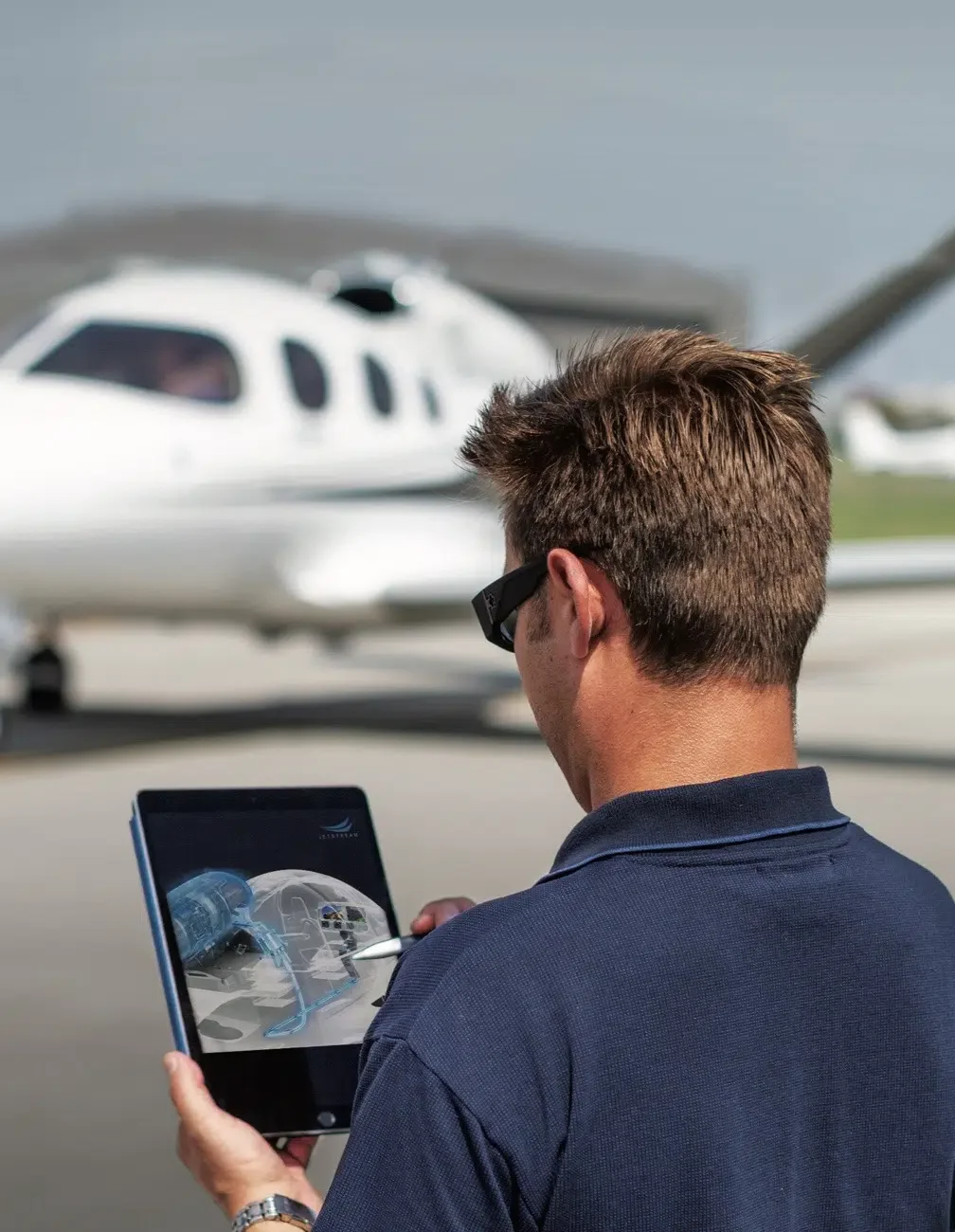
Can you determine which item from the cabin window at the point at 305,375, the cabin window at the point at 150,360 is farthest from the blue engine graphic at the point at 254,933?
the cabin window at the point at 305,375

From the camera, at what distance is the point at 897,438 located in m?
45.2

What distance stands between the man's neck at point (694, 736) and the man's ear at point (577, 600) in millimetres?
53

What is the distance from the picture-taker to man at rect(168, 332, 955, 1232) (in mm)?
989

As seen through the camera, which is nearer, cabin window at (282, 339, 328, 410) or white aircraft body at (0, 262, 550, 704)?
white aircraft body at (0, 262, 550, 704)

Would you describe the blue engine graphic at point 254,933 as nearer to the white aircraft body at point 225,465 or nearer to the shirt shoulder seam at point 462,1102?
the shirt shoulder seam at point 462,1102

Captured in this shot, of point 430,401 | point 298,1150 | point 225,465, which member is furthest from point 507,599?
point 430,401

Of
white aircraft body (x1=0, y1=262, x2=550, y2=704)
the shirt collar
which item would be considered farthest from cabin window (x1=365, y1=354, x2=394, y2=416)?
the shirt collar

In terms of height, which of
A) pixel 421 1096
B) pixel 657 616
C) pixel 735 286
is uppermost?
pixel 735 286

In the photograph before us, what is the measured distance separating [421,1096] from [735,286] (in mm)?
41252

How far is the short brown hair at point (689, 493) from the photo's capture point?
1.14 metres

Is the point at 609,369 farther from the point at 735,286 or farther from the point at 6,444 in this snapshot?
the point at 735,286

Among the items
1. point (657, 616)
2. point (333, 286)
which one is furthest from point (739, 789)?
point (333, 286)

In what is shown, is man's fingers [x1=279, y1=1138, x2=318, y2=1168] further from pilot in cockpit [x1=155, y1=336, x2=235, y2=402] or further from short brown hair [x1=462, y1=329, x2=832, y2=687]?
pilot in cockpit [x1=155, y1=336, x2=235, y2=402]

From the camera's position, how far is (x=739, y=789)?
1.11 meters
